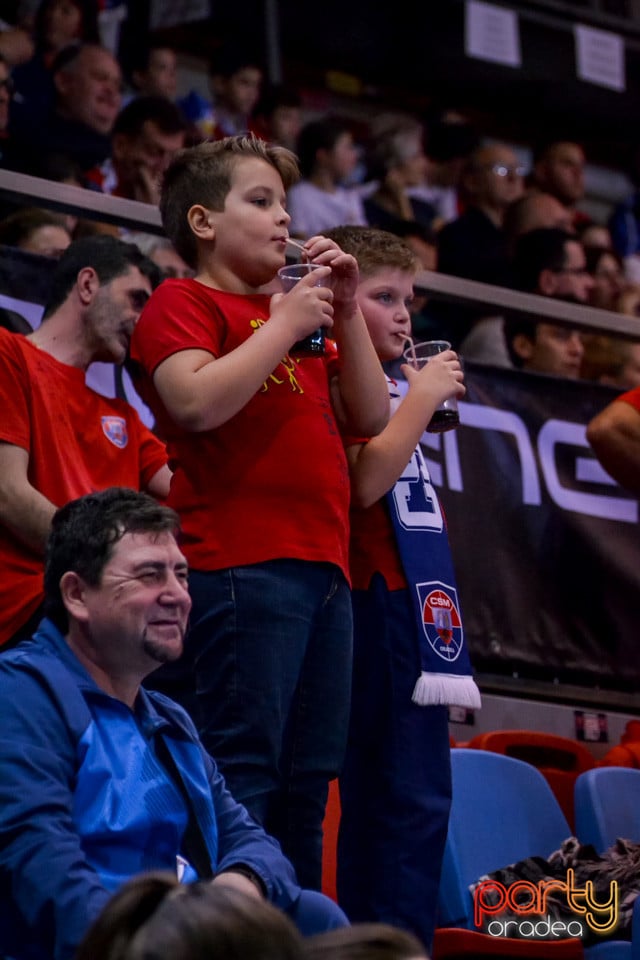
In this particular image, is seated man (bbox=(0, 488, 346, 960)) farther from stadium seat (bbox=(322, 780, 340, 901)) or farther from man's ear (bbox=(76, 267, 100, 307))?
man's ear (bbox=(76, 267, 100, 307))

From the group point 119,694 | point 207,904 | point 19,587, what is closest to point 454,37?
point 19,587

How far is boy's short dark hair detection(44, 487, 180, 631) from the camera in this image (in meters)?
2.56

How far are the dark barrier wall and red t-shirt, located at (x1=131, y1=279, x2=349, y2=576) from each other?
1.80m

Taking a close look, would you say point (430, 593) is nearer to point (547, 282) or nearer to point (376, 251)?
point (376, 251)

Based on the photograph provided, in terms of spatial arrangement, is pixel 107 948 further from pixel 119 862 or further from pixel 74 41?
pixel 74 41

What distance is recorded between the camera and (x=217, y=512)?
8.73 feet

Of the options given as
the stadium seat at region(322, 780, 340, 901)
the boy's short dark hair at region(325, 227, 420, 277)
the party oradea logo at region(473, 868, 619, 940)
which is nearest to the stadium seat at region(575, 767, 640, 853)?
the party oradea logo at region(473, 868, 619, 940)

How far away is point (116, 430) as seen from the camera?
11.8ft

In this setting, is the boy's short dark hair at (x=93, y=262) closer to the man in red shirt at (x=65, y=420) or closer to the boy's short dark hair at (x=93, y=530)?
the man in red shirt at (x=65, y=420)

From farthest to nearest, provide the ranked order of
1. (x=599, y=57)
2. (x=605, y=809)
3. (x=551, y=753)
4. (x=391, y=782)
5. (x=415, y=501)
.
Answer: (x=599, y=57), (x=551, y=753), (x=605, y=809), (x=415, y=501), (x=391, y=782)

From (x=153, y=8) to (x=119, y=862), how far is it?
7086 millimetres

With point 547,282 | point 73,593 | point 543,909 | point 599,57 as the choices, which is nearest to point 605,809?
point 543,909

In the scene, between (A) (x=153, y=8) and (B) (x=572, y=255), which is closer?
(B) (x=572, y=255)

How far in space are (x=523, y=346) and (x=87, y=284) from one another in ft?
7.27
